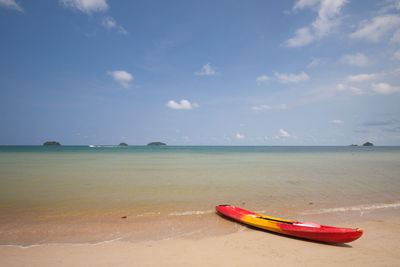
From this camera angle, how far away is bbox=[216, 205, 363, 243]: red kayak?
5102mm

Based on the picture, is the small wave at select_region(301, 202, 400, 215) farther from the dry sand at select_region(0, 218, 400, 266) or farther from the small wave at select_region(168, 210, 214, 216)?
the small wave at select_region(168, 210, 214, 216)

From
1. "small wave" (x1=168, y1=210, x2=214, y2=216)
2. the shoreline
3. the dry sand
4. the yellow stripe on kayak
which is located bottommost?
"small wave" (x1=168, y1=210, x2=214, y2=216)

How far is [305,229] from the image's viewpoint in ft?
18.3

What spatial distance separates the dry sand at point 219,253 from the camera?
431 centimetres

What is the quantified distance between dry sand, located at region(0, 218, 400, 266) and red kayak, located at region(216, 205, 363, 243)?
19 centimetres

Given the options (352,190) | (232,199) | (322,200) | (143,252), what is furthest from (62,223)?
(352,190)

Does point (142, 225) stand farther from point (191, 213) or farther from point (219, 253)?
point (219, 253)

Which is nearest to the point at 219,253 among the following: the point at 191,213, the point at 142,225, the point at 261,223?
the point at 261,223

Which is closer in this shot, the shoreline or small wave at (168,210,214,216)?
the shoreline

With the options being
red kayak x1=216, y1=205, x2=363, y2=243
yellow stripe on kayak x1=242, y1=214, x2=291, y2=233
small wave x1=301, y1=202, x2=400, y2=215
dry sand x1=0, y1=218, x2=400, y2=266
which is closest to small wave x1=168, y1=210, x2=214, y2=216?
red kayak x1=216, y1=205, x2=363, y2=243

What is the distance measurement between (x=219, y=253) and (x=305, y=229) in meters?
2.72

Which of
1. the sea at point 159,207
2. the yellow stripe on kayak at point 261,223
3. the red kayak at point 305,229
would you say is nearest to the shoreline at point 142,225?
the sea at point 159,207

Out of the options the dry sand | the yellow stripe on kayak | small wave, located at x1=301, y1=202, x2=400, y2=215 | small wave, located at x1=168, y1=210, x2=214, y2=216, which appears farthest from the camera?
small wave, located at x1=301, y1=202, x2=400, y2=215

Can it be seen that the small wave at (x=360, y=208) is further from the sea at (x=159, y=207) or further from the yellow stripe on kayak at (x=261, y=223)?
the yellow stripe on kayak at (x=261, y=223)
